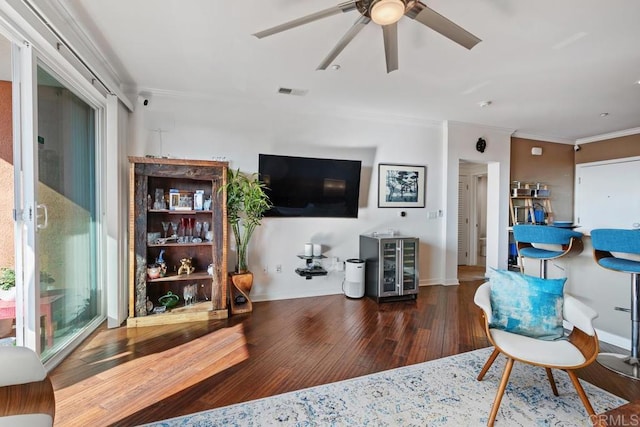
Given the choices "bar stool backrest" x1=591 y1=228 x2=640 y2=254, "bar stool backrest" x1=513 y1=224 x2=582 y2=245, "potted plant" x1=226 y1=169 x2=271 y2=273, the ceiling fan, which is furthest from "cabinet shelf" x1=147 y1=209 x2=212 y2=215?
"bar stool backrest" x1=591 y1=228 x2=640 y2=254

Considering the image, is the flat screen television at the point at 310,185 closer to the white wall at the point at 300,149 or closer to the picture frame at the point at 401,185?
the white wall at the point at 300,149

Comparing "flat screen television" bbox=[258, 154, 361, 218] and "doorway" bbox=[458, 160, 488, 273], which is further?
"doorway" bbox=[458, 160, 488, 273]

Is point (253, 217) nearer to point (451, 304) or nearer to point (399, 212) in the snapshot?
point (399, 212)

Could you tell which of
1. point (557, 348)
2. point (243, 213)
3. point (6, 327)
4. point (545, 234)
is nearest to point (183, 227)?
point (243, 213)

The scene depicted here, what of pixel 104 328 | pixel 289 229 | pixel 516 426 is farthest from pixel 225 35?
pixel 516 426

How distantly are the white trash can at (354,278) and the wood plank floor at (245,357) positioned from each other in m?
0.41

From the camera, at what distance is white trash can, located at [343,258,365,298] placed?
4137mm

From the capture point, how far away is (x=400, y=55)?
2.76 m

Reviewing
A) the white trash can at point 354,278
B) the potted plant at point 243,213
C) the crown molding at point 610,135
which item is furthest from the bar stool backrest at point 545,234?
the crown molding at point 610,135

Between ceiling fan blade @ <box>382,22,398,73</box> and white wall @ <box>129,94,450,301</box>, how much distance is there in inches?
76.2

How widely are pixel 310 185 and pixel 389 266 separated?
151 centimetres

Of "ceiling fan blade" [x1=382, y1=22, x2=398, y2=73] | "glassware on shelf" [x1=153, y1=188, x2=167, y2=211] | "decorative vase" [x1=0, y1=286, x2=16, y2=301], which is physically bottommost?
"decorative vase" [x1=0, y1=286, x2=16, y2=301]

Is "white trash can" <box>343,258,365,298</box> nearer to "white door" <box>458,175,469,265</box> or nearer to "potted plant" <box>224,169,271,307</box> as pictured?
"potted plant" <box>224,169,271,307</box>

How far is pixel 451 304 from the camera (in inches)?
155
